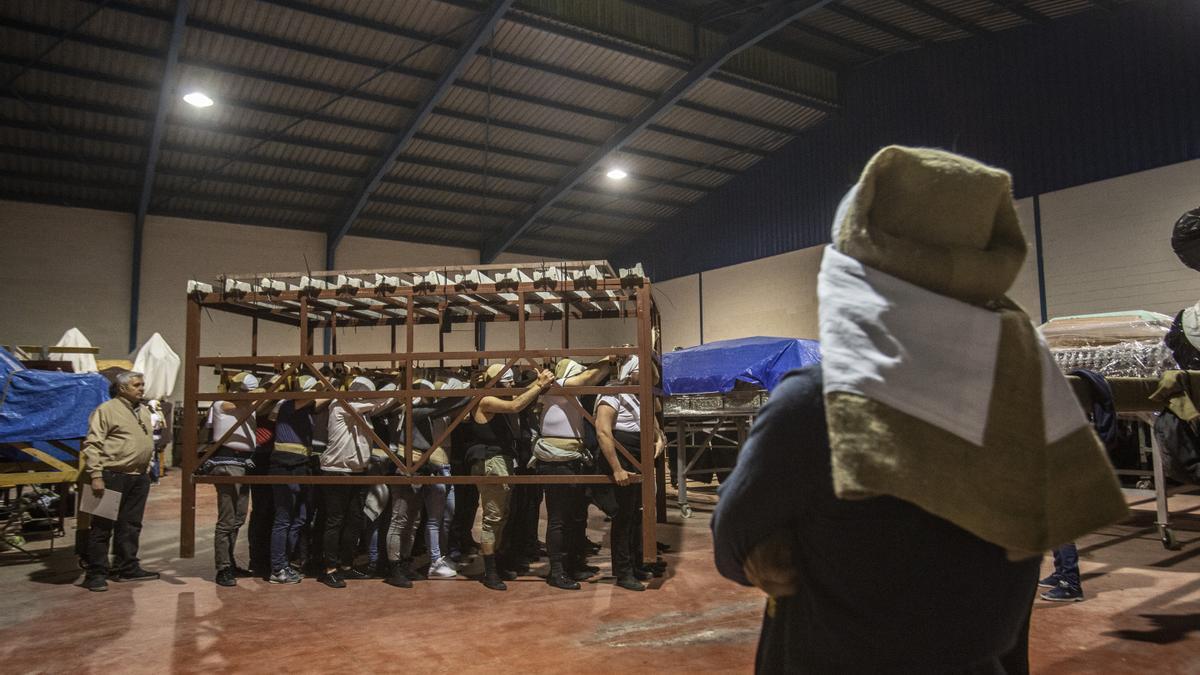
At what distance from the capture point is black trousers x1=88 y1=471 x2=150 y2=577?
709 centimetres

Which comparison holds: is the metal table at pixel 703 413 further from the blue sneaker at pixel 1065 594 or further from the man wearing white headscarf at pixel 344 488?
the blue sneaker at pixel 1065 594

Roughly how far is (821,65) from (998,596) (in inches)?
820

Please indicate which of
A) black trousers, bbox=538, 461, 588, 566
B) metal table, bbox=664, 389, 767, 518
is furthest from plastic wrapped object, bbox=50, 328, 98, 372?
metal table, bbox=664, 389, 767, 518

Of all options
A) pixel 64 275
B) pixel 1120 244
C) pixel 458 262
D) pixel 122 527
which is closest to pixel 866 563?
pixel 122 527

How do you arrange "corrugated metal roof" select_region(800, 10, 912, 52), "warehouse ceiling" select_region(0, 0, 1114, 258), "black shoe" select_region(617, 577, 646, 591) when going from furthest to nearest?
"corrugated metal roof" select_region(800, 10, 912, 52) < "warehouse ceiling" select_region(0, 0, 1114, 258) < "black shoe" select_region(617, 577, 646, 591)

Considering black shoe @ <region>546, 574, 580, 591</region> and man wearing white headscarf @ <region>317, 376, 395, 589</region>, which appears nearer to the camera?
black shoe @ <region>546, 574, 580, 591</region>

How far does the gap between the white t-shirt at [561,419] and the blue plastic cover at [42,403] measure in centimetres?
596

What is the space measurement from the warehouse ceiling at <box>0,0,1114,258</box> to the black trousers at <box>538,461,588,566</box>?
10535 millimetres

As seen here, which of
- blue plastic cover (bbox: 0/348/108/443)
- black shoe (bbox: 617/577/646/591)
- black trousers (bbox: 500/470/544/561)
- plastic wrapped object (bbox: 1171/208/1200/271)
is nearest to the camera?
plastic wrapped object (bbox: 1171/208/1200/271)

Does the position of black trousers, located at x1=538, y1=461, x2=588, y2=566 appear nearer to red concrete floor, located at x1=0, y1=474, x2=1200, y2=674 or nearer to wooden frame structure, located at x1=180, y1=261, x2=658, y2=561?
wooden frame structure, located at x1=180, y1=261, x2=658, y2=561

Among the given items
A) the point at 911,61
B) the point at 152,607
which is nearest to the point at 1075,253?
the point at 911,61

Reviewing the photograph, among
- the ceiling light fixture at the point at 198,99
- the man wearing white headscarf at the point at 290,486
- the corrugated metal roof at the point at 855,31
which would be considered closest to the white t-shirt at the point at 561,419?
the man wearing white headscarf at the point at 290,486

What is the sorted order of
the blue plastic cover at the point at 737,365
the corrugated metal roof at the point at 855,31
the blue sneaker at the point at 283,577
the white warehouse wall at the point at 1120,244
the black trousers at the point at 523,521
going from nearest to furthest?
the blue sneaker at the point at 283,577 → the black trousers at the point at 523,521 → the blue plastic cover at the point at 737,365 → the white warehouse wall at the point at 1120,244 → the corrugated metal roof at the point at 855,31

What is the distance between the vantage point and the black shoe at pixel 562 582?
682 cm
